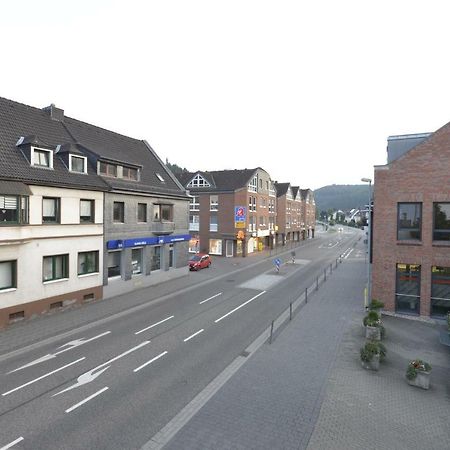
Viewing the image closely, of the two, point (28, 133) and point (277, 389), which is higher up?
point (28, 133)

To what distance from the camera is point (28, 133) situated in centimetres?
2047

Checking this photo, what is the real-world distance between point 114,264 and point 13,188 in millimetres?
8909

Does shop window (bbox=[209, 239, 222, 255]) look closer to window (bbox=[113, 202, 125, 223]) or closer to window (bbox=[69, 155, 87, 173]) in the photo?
window (bbox=[113, 202, 125, 223])

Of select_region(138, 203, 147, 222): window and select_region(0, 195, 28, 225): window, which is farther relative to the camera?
select_region(138, 203, 147, 222): window

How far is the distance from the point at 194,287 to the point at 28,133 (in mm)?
15567

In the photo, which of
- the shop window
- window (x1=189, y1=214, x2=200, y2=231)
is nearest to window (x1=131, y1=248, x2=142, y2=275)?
the shop window

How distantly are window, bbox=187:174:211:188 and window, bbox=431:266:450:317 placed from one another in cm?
3401

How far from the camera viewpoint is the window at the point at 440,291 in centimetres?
1758

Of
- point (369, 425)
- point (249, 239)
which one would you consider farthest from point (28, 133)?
point (249, 239)

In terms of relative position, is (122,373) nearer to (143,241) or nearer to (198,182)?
(143,241)

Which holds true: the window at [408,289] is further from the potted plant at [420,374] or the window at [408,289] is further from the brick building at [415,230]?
the potted plant at [420,374]

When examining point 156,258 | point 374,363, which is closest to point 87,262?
point 156,258

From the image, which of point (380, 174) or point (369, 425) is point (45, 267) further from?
point (380, 174)

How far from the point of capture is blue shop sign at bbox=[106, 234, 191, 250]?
22578mm
